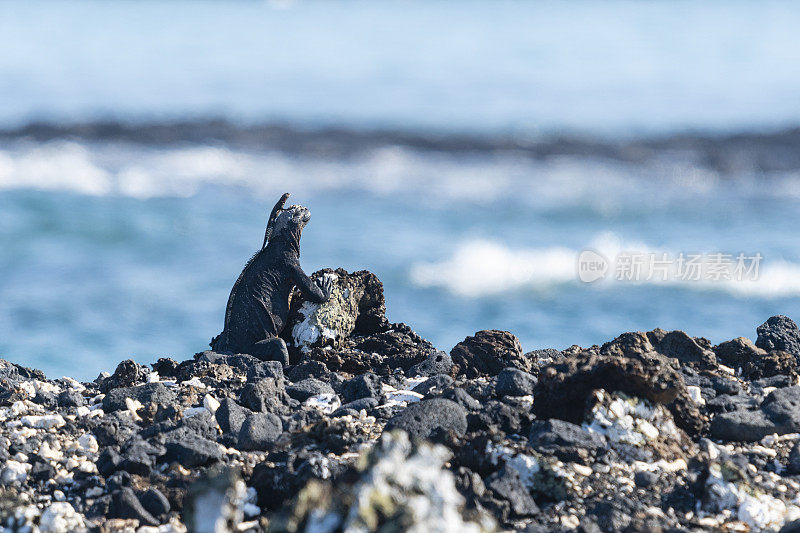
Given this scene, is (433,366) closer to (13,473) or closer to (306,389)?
(306,389)

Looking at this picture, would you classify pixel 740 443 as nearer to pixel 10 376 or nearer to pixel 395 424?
pixel 395 424

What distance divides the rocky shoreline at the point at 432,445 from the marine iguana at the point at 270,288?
122 cm

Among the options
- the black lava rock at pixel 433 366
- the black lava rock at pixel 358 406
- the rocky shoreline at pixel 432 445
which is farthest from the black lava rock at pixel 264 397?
the black lava rock at pixel 433 366

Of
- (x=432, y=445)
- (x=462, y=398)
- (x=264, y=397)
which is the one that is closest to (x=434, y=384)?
(x=462, y=398)

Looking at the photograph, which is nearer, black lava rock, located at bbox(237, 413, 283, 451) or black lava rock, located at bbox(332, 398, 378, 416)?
black lava rock, located at bbox(237, 413, 283, 451)

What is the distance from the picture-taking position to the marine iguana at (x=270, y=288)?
8.52 metres

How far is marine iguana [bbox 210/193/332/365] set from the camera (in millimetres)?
8516

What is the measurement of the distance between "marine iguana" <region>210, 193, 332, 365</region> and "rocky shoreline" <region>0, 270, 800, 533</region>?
4.00 feet

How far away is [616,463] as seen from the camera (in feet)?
16.4

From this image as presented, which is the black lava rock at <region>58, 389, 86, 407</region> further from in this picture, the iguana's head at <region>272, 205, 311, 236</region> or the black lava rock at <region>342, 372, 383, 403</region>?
the iguana's head at <region>272, 205, 311, 236</region>

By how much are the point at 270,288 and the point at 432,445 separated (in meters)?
4.23

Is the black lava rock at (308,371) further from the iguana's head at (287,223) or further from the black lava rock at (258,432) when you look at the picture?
the iguana's head at (287,223)

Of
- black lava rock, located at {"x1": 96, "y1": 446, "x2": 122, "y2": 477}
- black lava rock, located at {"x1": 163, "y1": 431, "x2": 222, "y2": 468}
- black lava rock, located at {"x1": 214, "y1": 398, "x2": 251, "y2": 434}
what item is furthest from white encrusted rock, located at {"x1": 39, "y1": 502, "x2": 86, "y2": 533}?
black lava rock, located at {"x1": 214, "y1": 398, "x2": 251, "y2": 434}

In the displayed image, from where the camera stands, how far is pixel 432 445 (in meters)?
4.73
